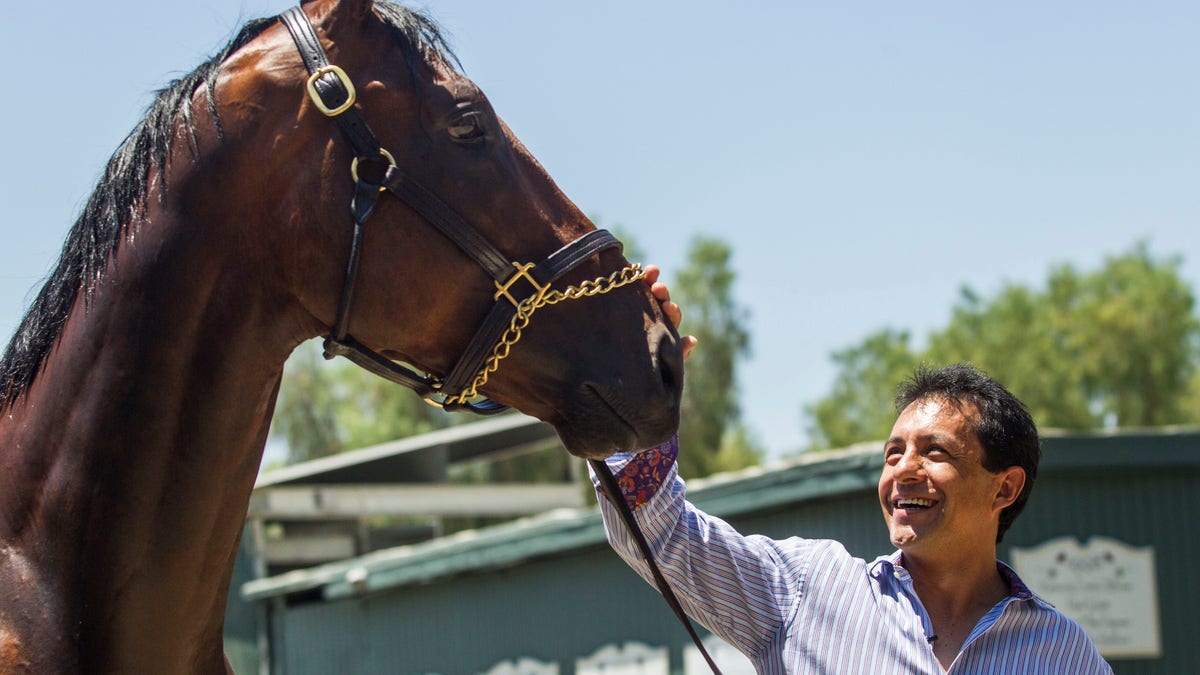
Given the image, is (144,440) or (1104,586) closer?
(144,440)

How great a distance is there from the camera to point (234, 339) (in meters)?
2.09

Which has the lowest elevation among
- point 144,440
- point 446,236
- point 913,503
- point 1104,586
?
point 1104,586

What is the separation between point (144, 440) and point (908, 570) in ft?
6.06

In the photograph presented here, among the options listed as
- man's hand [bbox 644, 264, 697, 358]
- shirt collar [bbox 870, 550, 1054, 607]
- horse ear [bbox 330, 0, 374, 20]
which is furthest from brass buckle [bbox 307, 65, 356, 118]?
shirt collar [bbox 870, 550, 1054, 607]

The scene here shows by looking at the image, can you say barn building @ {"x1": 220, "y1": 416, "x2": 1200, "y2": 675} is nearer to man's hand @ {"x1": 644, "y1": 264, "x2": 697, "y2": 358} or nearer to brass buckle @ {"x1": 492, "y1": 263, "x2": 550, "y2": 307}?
man's hand @ {"x1": 644, "y1": 264, "x2": 697, "y2": 358}

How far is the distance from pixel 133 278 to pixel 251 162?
292mm

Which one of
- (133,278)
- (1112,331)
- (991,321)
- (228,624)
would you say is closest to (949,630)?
(133,278)

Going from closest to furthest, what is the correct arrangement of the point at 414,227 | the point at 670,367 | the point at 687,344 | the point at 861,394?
the point at 414,227
the point at 670,367
the point at 687,344
the point at 861,394

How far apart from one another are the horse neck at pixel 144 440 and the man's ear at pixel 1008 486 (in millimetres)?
1819

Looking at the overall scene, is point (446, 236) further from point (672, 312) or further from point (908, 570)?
point (908, 570)

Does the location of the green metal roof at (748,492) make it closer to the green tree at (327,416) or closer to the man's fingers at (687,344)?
the man's fingers at (687,344)

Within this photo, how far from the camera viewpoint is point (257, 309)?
2.11 m

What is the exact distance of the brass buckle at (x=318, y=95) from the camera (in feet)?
6.90

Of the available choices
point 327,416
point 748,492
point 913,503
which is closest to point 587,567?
point 748,492
